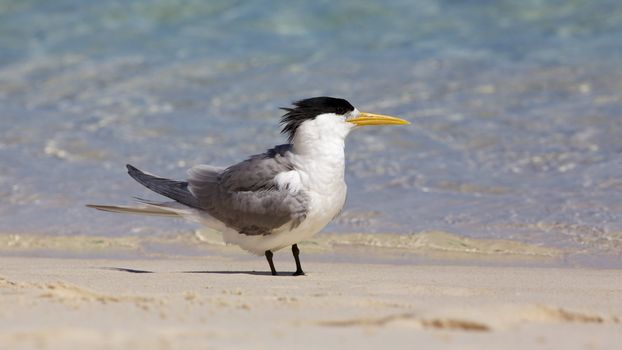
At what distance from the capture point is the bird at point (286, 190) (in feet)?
16.1

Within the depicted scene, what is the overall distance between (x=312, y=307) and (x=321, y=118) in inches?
66.7

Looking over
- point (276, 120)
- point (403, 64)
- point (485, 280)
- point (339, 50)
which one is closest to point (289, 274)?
point (485, 280)

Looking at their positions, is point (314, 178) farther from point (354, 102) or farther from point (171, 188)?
point (354, 102)

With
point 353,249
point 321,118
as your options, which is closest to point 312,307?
point 321,118

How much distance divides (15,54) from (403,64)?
438 cm

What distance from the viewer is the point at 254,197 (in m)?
5.02

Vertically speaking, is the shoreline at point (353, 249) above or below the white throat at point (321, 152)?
below

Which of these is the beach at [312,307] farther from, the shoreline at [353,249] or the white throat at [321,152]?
the white throat at [321,152]

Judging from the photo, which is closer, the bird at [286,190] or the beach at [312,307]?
the beach at [312,307]

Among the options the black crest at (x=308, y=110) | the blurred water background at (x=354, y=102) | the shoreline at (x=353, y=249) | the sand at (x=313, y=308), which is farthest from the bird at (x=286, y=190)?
the blurred water background at (x=354, y=102)

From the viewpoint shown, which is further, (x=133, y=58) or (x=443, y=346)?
(x=133, y=58)

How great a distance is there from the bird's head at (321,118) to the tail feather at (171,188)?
0.59 m

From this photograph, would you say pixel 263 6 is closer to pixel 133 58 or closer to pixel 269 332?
pixel 133 58

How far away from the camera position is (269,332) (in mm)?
3037
